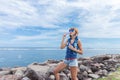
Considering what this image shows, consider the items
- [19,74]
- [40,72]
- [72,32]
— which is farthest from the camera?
[19,74]

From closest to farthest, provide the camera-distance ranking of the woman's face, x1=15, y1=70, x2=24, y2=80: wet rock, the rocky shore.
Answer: the woman's face, the rocky shore, x1=15, y1=70, x2=24, y2=80: wet rock

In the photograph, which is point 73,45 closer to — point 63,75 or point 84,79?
point 63,75

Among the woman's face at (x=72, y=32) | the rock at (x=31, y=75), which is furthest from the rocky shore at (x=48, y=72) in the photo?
the woman's face at (x=72, y=32)

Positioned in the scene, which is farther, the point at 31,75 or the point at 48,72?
the point at 48,72

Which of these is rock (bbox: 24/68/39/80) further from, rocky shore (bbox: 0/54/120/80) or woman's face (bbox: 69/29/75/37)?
woman's face (bbox: 69/29/75/37)

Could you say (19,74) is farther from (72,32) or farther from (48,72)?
(72,32)

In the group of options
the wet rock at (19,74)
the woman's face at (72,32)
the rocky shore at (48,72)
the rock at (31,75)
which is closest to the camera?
the woman's face at (72,32)

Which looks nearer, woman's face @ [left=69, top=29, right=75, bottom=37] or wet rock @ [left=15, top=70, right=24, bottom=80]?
woman's face @ [left=69, top=29, right=75, bottom=37]

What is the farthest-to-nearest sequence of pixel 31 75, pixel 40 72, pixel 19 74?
pixel 19 74, pixel 40 72, pixel 31 75

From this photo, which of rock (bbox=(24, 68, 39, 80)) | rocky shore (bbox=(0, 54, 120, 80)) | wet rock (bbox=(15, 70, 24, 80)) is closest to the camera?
rock (bbox=(24, 68, 39, 80))

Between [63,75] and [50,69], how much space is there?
75cm

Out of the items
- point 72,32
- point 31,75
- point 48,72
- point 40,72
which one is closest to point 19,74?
point 31,75

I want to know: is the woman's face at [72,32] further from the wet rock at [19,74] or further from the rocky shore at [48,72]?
the wet rock at [19,74]

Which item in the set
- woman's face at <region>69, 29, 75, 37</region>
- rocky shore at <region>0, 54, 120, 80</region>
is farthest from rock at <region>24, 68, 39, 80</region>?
woman's face at <region>69, 29, 75, 37</region>
